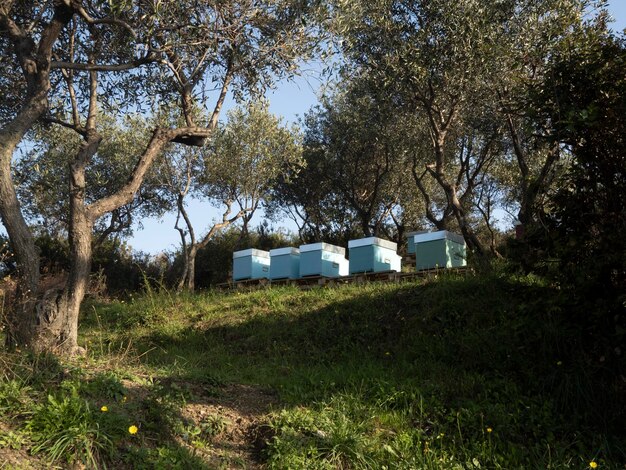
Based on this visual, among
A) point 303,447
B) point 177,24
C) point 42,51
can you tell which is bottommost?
point 303,447

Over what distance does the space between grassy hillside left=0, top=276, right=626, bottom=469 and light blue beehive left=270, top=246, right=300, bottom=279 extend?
586 cm

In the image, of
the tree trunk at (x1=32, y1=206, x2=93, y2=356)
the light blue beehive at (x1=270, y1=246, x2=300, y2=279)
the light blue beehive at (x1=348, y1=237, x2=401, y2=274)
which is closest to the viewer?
the tree trunk at (x1=32, y1=206, x2=93, y2=356)

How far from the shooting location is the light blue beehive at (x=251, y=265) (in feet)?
53.6

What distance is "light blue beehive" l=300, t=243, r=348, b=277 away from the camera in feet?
48.7

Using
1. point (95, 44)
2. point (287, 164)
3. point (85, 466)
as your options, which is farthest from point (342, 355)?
point (287, 164)

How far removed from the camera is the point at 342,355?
9188mm

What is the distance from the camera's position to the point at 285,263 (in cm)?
1578

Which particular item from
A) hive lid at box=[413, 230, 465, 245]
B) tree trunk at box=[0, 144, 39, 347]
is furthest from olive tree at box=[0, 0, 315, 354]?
hive lid at box=[413, 230, 465, 245]

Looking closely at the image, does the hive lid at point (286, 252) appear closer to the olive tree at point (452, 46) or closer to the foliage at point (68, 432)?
the olive tree at point (452, 46)

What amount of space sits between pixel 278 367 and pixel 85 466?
168 inches

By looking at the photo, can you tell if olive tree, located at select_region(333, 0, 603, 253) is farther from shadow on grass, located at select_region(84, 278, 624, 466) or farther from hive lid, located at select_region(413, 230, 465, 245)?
shadow on grass, located at select_region(84, 278, 624, 466)

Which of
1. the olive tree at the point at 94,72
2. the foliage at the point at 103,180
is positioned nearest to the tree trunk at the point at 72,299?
the olive tree at the point at 94,72

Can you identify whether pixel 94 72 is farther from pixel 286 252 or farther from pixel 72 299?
pixel 286 252

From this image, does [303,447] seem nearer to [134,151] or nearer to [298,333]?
[298,333]
